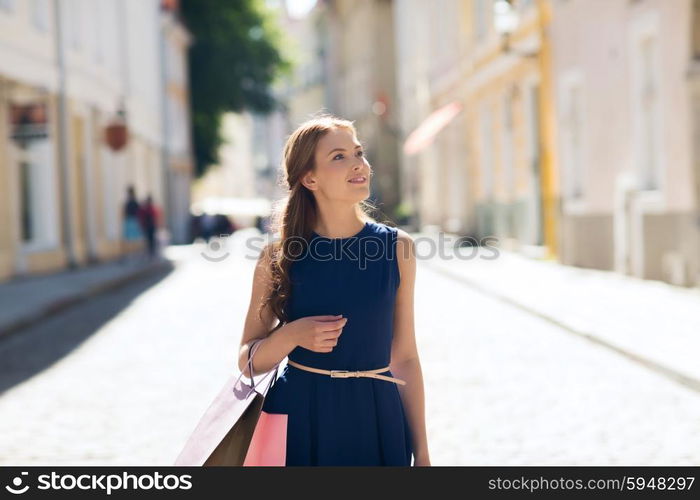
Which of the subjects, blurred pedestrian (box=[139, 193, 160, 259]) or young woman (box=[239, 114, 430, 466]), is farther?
blurred pedestrian (box=[139, 193, 160, 259])

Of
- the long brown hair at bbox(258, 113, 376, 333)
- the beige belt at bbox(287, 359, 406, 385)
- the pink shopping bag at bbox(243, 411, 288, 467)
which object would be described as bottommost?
the pink shopping bag at bbox(243, 411, 288, 467)

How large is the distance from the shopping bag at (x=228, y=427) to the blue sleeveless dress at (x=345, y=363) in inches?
3.4

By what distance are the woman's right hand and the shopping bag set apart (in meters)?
0.17

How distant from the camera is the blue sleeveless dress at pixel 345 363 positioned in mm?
2883

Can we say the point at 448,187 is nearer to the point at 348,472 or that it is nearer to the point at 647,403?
the point at 647,403

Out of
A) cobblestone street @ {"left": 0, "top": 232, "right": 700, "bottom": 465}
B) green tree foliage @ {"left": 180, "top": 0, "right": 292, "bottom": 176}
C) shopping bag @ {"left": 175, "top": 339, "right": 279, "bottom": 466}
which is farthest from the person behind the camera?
green tree foliage @ {"left": 180, "top": 0, "right": 292, "bottom": 176}

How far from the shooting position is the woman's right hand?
2803 millimetres

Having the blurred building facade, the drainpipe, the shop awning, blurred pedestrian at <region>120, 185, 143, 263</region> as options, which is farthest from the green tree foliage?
blurred pedestrian at <region>120, 185, 143, 263</region>

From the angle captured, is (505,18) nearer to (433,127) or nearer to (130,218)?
(130,218)

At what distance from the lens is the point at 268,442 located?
2.88 meters

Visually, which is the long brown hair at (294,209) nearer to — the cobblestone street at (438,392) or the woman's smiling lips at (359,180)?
the woman's smiling lips at (359,180)

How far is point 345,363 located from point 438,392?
5174 millimetres

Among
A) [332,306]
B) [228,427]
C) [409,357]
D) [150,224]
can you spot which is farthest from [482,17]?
[228,427]

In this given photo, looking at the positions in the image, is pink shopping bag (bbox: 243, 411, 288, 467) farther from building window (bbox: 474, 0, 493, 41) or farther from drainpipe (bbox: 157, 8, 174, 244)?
drainpipe (bbox: 157, 8, 174, 244)
